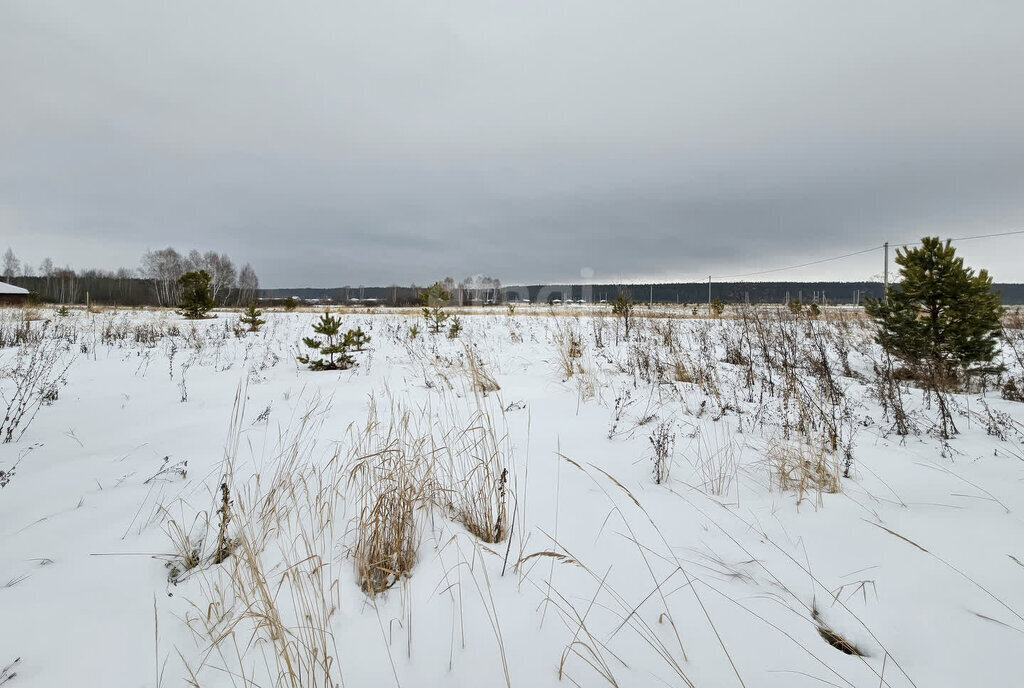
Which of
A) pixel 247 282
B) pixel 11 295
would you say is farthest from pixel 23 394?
pixel 247 282

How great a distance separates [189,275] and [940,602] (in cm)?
2177

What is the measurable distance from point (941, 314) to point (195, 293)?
23.7 m

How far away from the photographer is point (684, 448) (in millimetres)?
2854

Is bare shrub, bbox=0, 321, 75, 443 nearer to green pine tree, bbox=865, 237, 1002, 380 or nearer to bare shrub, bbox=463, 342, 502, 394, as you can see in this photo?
bare shrub, bbox=463, 342, 502, 394

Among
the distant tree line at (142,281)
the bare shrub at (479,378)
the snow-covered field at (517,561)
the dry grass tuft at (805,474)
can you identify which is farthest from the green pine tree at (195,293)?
the distant tree line at (142,281)

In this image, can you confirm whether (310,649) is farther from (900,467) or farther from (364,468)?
(900,467)

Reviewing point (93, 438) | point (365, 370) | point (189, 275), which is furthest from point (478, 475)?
point (189, 275)

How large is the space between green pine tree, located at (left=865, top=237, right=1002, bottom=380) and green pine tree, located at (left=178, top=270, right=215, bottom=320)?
22.5m

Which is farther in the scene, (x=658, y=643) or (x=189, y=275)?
(x=189, y=275)

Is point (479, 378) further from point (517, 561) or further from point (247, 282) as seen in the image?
point (247, 282)

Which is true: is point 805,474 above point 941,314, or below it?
below

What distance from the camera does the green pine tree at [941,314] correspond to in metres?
6.18

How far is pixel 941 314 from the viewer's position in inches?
262

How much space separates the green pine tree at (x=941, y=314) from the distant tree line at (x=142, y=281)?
2417 inches
